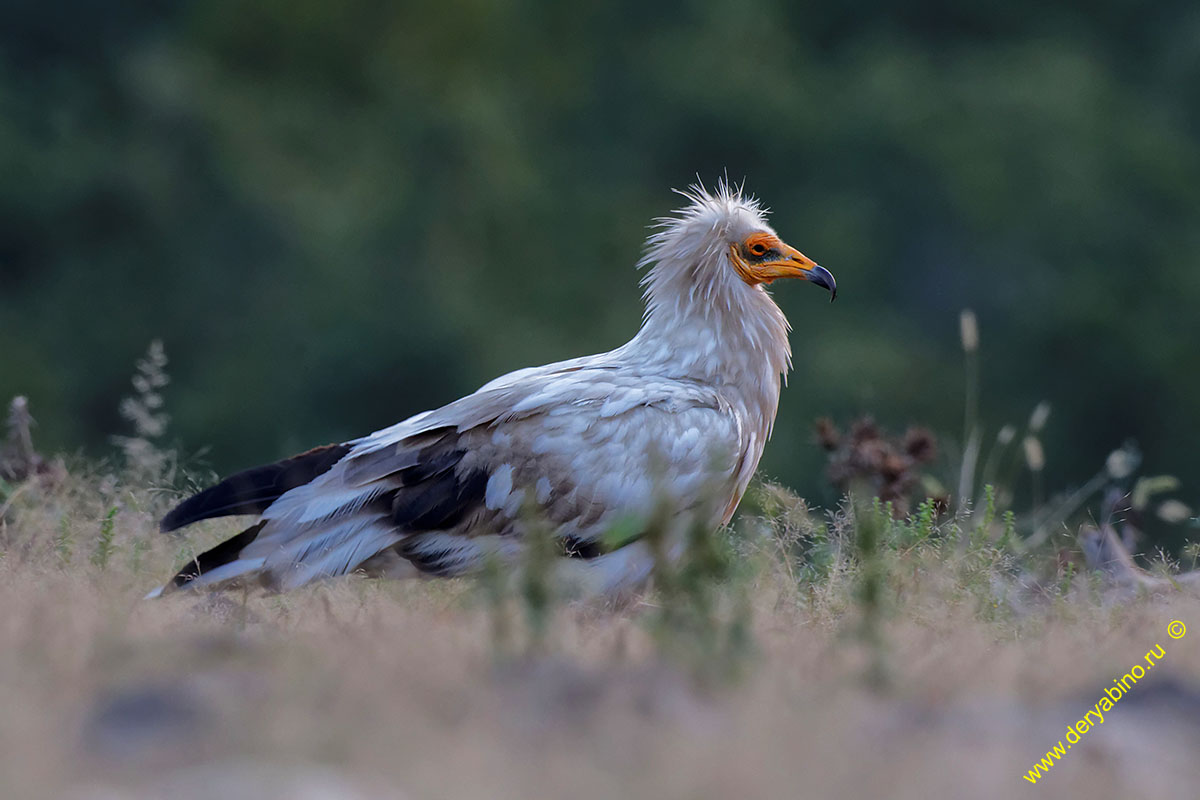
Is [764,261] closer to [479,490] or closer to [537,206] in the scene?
[479,490]

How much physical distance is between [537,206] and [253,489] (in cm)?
1644

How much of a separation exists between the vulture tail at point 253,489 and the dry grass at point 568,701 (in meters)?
0.64

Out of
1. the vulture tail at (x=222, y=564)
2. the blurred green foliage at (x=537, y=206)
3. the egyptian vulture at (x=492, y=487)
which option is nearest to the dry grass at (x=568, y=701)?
the vulture tail at (x=222, y=564)

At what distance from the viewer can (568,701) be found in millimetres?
3008

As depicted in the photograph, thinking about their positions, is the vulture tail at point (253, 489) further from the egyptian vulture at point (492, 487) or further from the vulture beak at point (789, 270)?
the vulture beak at point (789, 270)

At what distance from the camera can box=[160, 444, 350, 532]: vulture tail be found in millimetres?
5152

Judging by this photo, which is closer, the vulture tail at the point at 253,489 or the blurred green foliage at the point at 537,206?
the vulture tail at the point at 253,489

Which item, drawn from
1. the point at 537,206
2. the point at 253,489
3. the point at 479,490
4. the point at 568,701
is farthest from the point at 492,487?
the point at 537,206

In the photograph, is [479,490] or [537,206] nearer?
[479,490]

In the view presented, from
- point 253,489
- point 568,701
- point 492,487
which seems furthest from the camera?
point 253,489

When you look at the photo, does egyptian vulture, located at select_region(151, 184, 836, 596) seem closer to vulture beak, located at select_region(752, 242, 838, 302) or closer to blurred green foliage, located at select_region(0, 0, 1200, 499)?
vulture beak, located at select_region(752, 242, 838, 302)

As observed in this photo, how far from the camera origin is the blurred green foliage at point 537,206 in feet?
60.4

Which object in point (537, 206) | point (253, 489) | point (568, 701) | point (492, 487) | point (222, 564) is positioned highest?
point (537, 206)

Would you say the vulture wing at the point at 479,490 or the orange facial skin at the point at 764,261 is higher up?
the orange facial skin at the point at 764,261
